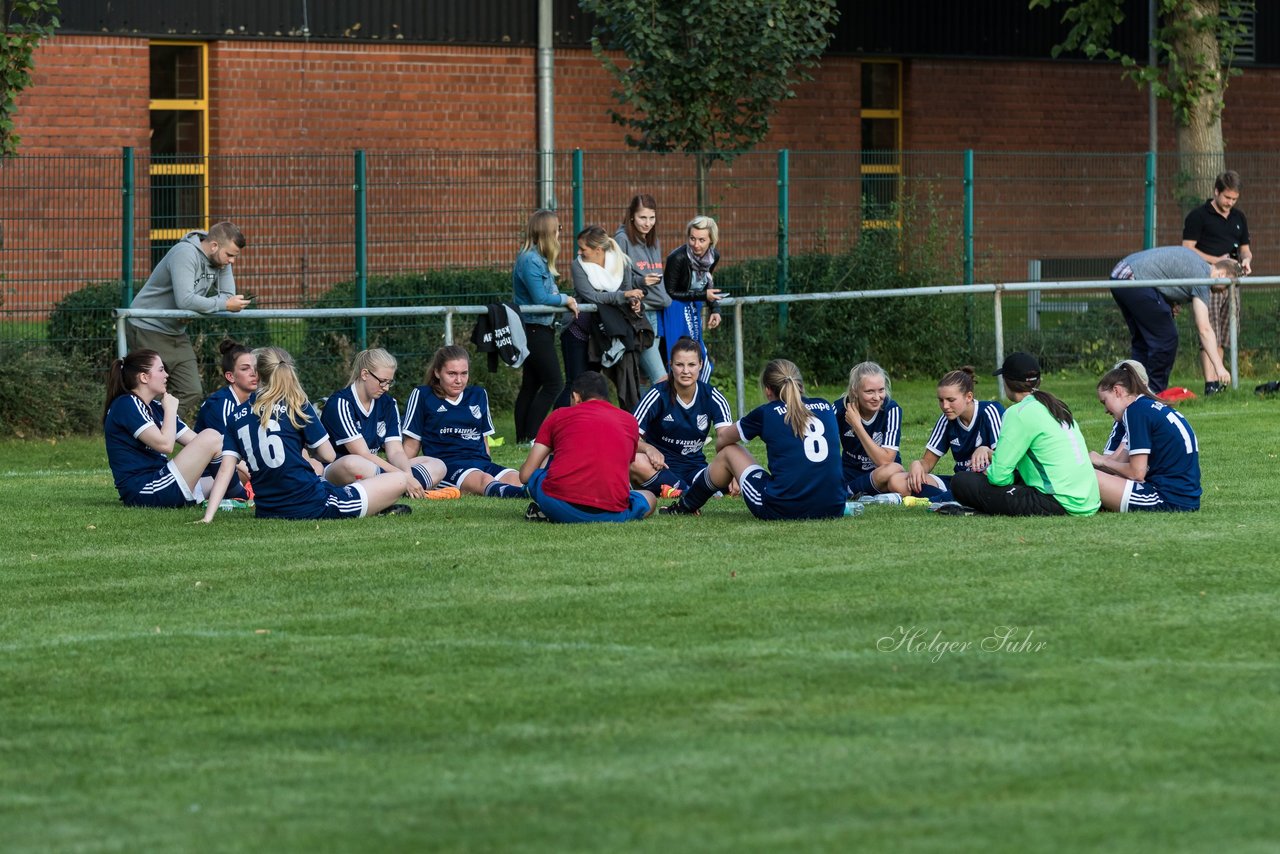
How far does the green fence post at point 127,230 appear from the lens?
16.1 m

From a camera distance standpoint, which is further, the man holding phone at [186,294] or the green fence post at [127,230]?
the green fence post at [127,230]

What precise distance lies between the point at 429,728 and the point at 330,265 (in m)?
11.8

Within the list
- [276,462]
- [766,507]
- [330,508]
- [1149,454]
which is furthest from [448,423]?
[1149,454]

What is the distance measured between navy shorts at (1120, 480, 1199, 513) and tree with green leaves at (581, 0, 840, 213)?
9.96 meters

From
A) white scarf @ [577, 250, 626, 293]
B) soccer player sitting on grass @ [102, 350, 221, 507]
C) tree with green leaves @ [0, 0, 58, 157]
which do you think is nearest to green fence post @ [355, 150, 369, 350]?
tree with green leaves @ [0, 0, 58, 157]

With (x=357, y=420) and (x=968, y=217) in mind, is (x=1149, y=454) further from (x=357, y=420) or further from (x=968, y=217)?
(x=968, y=217)

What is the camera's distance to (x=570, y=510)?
1066 centimetres

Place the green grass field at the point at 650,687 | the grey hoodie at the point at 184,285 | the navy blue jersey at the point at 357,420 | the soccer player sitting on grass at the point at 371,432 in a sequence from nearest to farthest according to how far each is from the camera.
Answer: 1. the green grass field at the point at 650,687
2. the soccer player sitting on grass at the point at 371,432
3. the navy blue jersey at the point at 357,420
4. the grey hoodie at the point at 184,285

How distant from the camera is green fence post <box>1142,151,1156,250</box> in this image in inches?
853

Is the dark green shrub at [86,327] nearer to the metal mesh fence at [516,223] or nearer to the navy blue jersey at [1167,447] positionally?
the metal mesh fence at [516,223]

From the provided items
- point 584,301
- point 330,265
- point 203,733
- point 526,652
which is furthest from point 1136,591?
point 330,265

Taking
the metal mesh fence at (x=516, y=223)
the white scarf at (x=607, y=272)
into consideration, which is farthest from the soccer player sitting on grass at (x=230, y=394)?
the metal mesh fence at (x=516, y=223)

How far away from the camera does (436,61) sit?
81.7 ft

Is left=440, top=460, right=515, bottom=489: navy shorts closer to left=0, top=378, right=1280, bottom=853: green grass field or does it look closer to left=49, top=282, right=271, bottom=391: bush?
left=0, top=378, right=1280, bottom=853: green grass field
